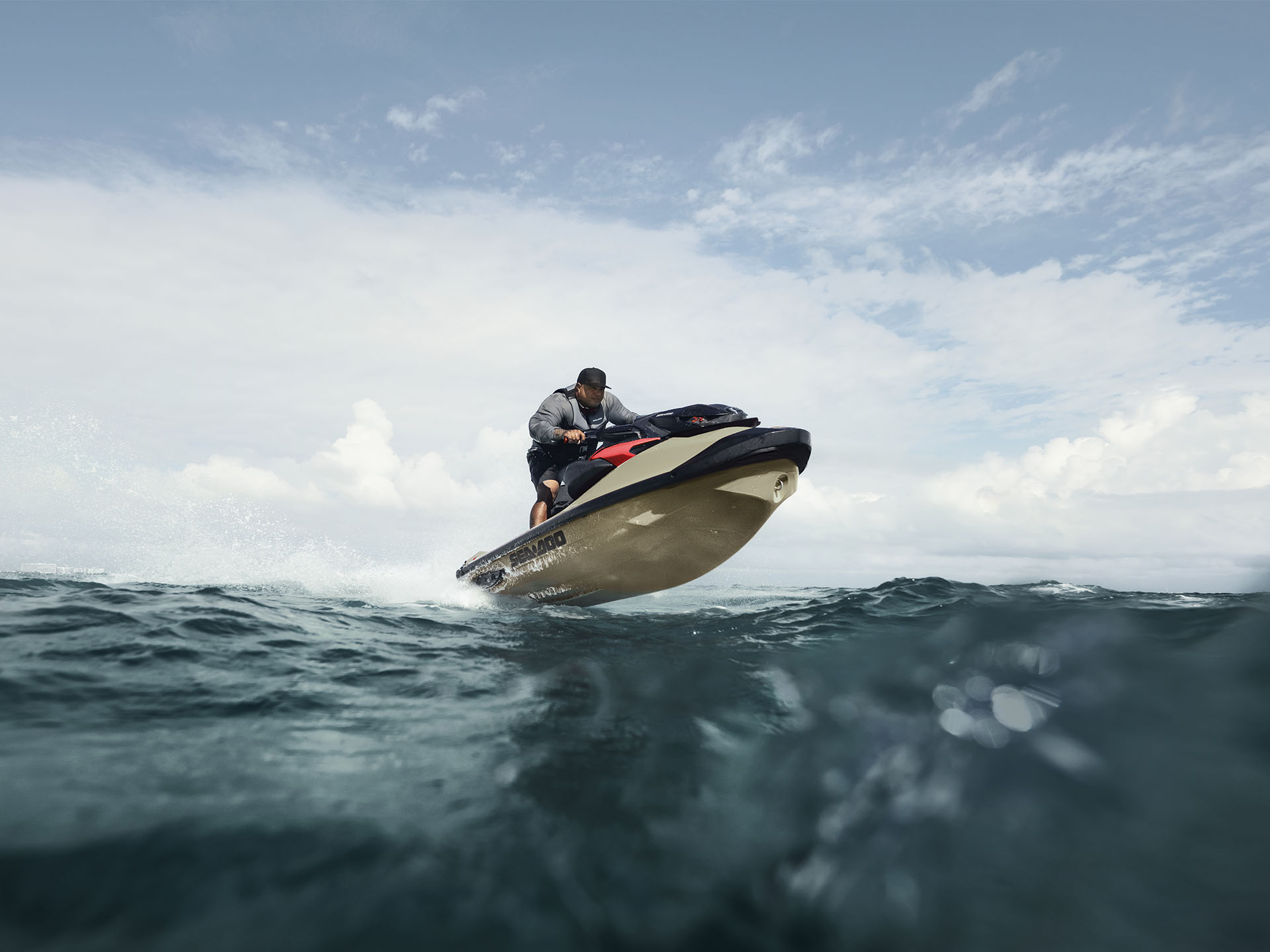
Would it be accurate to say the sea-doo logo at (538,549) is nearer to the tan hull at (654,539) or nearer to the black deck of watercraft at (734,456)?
the tan hull at (654,539)

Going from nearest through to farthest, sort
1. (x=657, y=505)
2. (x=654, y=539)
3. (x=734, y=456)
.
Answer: (x=734, y=456), (x=657, y=505), (x=654, y=539)

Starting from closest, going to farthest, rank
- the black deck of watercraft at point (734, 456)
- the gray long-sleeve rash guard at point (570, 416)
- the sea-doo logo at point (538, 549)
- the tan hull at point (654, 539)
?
the black deck of watercraft at point (734, 456), the tan hull at point (654, 539), the sea-doo logo at point (538, 549), the gray long-sleeve rash guard at point (570, 416)

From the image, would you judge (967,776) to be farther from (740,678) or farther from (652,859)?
(740,678)

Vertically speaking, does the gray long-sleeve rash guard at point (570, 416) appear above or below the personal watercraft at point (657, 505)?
above

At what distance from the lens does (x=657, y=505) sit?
5816mm

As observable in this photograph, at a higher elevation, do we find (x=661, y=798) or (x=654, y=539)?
(x=654, y=539)

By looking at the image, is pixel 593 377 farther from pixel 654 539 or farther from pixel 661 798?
pixel 661 798

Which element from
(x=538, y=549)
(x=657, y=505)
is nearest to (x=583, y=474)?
(x=538, y=549)

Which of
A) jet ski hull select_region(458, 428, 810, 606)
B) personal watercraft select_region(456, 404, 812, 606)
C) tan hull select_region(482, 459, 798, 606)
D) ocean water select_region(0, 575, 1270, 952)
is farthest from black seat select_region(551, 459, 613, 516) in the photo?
ocean water select_region(0, 575, 1270, 952)

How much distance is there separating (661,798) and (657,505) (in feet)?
12.8

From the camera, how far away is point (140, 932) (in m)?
1.39

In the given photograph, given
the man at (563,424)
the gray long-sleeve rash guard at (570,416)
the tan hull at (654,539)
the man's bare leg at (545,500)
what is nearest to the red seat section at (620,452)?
the man at (563,424)

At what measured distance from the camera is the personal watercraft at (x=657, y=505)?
221 inches

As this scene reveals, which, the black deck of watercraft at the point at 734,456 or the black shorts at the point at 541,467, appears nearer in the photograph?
the black deck of watercraft at the point at 734,456
